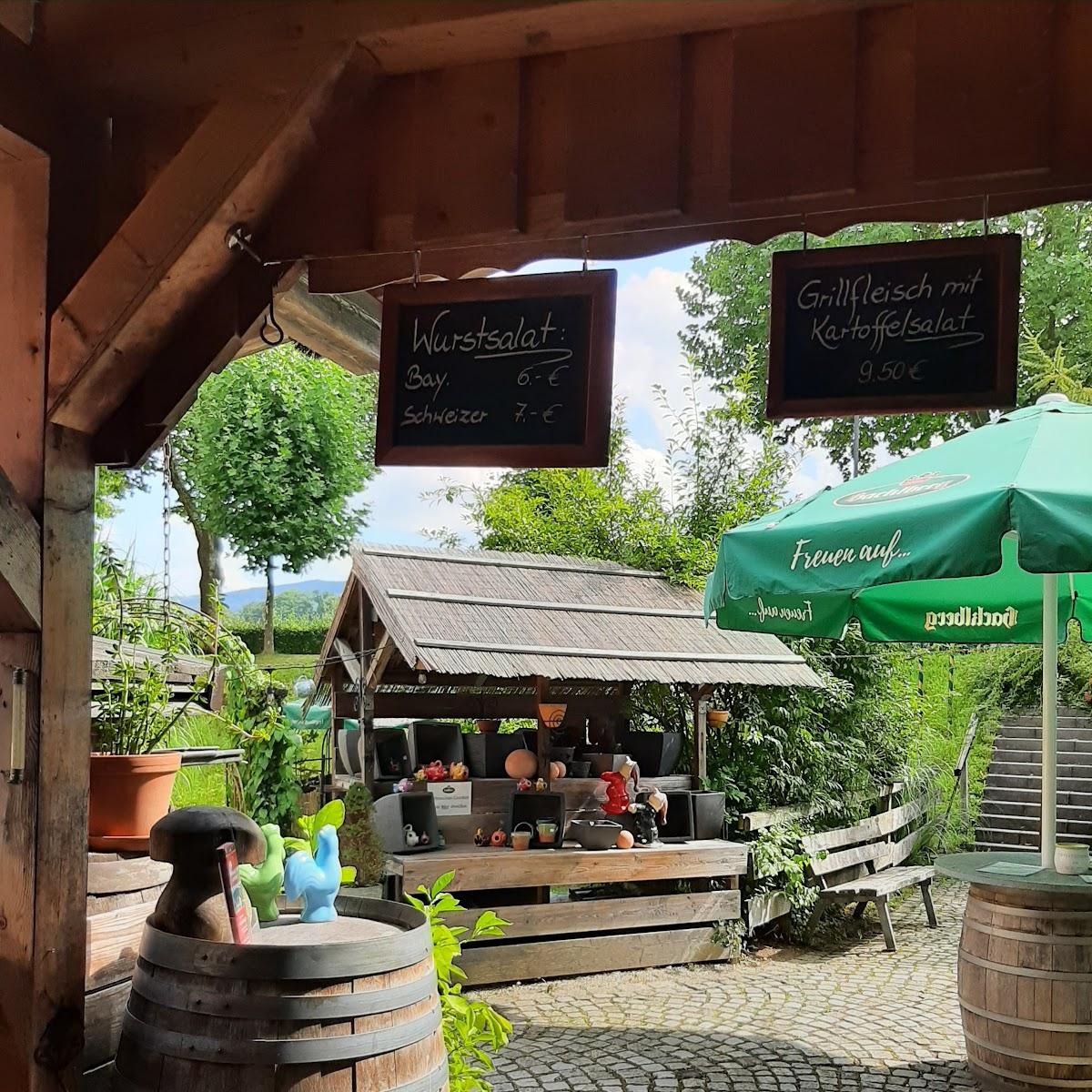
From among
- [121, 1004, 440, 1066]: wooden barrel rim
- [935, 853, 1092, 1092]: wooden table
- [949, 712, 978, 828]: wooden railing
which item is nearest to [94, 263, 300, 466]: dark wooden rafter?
[121, 1004, 440, 1066]: wooden barrel rim

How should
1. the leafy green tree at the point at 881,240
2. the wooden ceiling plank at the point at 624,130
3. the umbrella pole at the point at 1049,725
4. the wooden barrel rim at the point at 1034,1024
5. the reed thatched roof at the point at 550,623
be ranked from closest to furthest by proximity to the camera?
the wooden ceiling plank at the point at 624,130
the wooden barrel rim at the point at 1034,1024
the umbrella pole at the point at 1049,725
the reed thatched roof at the point at 550,623
the leafy green tree at the point at 881,240

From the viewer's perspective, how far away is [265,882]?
264cm

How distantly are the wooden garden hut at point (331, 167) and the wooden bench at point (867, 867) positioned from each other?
5910mm

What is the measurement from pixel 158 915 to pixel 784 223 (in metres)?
2.01

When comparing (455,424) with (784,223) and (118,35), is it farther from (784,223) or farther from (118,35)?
(118,35)

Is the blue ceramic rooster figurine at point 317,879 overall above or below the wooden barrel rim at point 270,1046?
above

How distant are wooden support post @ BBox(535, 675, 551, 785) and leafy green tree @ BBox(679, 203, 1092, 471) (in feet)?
24.5

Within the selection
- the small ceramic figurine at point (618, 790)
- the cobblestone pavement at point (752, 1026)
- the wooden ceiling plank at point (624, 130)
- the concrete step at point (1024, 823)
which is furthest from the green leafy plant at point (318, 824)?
the concrete step at point (1024, 823)

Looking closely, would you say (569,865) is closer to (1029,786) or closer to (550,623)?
(550,623)

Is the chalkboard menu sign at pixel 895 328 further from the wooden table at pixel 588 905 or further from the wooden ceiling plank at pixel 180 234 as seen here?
the wooden table at pixel 588 905

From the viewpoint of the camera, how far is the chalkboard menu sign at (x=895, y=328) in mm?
2281

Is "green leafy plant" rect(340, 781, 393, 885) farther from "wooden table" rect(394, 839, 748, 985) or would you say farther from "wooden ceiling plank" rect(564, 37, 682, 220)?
"wooden ceiling plank" rect(564, 37, 682, 220)

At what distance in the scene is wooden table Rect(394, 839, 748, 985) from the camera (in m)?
6.17

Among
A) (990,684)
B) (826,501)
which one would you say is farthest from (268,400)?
(826,501)
